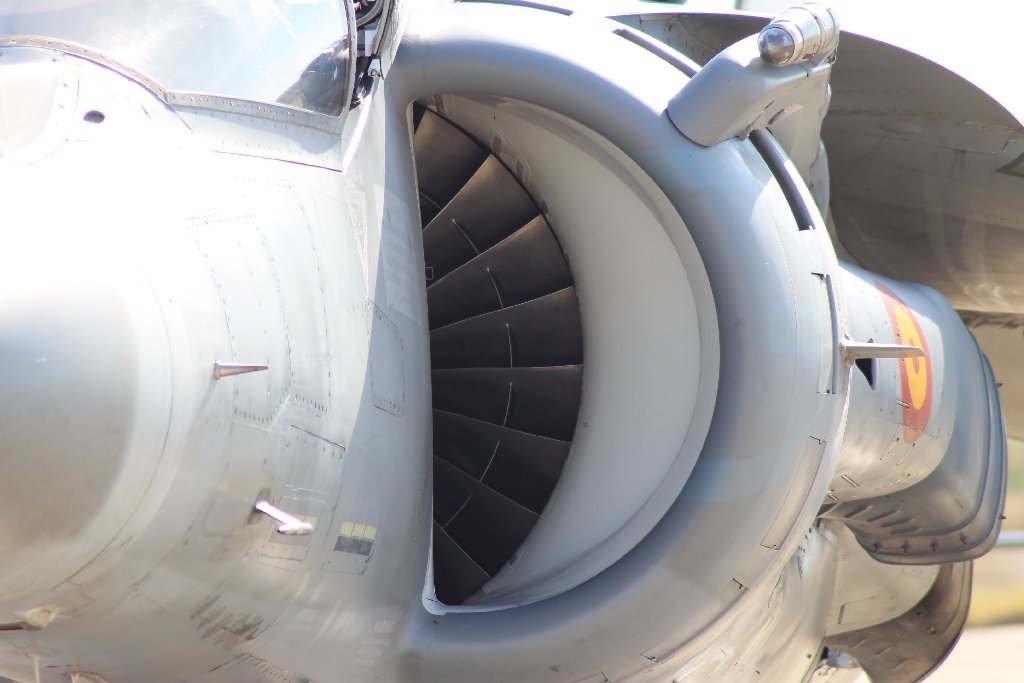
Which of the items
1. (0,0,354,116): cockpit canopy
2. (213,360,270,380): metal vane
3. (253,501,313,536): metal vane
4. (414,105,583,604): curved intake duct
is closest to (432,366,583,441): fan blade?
(414,105,583,604): curved intake duct

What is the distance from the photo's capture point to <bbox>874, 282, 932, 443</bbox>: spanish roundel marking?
4.27m

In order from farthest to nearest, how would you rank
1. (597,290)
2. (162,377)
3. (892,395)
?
1. (892,395)
2. (597,290)
3. (162,377)

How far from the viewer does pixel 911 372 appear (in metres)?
4.29

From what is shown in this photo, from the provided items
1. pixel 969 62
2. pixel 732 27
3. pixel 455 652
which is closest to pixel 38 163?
pixel 455 652

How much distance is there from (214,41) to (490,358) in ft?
4.79

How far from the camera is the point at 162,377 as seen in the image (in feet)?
7.78

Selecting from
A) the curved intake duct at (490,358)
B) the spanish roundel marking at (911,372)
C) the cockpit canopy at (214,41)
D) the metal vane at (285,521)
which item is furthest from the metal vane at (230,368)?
the spanish roundel marking at (911,372)

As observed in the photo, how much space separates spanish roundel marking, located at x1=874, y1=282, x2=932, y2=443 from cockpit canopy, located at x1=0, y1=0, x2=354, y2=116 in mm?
2079

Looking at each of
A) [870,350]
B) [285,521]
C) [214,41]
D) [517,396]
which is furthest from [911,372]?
[214,41]

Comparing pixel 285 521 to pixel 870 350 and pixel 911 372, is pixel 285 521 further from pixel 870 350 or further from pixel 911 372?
pixel 911 372

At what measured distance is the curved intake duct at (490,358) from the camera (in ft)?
12.9

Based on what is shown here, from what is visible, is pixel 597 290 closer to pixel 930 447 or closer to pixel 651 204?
pixel 651 204

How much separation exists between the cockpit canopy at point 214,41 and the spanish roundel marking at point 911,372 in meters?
2.08

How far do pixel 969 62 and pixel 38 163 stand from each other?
3.17 meters
